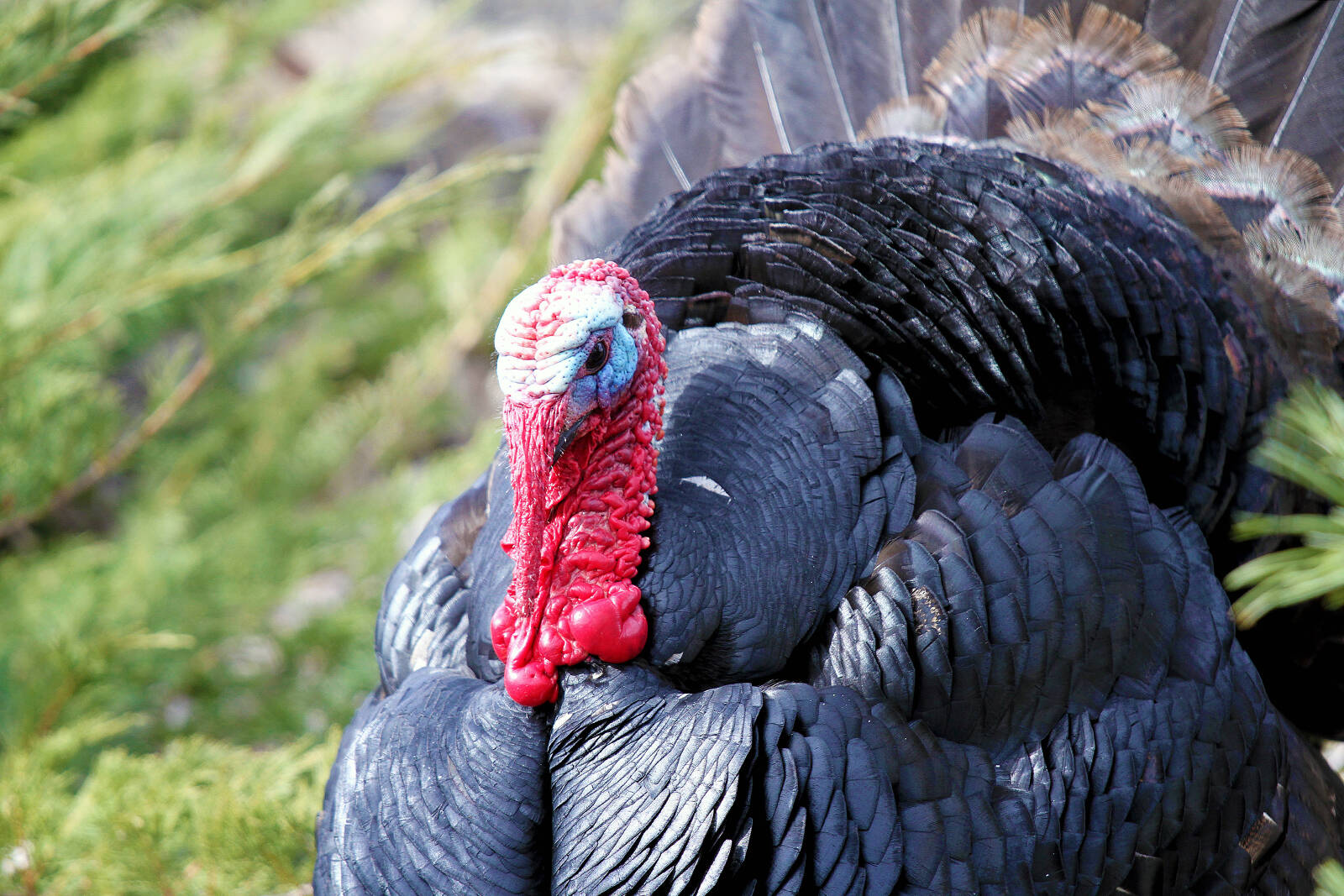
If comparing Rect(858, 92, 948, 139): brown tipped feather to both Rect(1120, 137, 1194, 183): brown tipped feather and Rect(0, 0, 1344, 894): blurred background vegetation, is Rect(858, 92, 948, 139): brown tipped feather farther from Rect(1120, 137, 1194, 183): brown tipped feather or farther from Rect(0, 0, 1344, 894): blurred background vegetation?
Rect(0, 0, 1344, 894): blurred background vegetation

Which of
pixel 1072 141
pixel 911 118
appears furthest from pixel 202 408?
pixel 1072 141

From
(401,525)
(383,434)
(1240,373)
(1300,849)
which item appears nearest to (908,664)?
(1300,849)

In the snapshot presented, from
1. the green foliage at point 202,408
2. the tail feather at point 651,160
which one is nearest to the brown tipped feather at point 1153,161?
the tail feather at point 651,160

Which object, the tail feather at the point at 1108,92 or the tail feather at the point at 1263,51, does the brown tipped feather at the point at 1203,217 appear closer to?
the tail feather at the point at 1108,92

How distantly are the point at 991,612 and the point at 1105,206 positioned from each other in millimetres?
1022

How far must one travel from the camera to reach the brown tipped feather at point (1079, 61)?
9.89 ft

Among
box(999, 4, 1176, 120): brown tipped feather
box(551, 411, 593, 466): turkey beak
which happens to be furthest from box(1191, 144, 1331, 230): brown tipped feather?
box(551, 411, 593, 466): turkey beak

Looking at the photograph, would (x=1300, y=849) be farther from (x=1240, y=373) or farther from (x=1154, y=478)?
(x=1240, y=373)

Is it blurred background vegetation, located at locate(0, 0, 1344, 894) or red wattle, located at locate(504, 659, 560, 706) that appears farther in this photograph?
blurred background vegetation, located at locate(0, 0, 1344, 894)

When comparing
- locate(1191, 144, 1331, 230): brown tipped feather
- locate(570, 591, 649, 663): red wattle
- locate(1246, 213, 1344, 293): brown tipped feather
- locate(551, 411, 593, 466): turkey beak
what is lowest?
locate(1246, 213, 1344, 293): brown tipped feather

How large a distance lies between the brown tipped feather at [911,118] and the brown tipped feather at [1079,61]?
0.58 ft

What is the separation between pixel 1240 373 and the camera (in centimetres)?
267

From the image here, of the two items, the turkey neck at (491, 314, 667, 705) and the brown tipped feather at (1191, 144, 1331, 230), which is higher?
the turkey neck at (491, 314, 667, 705)

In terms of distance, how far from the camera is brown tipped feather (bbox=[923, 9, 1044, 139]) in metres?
3.10
